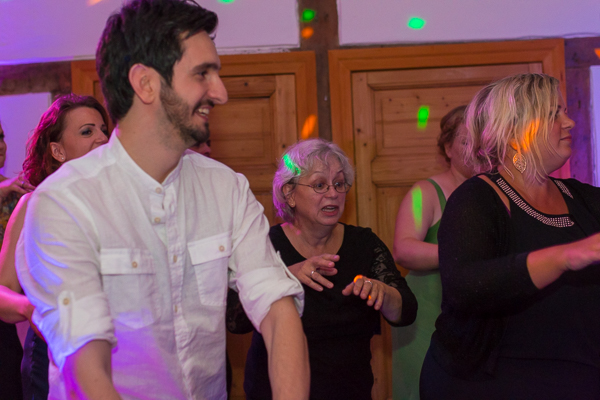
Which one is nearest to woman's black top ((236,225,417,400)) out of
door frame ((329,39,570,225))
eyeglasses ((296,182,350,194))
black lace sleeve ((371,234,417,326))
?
black lace sleeve ((371,234,417,326))

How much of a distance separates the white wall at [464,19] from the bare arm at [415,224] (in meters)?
1.20

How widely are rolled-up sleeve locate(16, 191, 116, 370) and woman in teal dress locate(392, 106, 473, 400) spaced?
166cm

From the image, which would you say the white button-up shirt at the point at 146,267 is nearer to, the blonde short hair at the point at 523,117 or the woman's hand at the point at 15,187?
the blonde short hair at the point at 523,117

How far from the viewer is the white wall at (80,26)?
340cm

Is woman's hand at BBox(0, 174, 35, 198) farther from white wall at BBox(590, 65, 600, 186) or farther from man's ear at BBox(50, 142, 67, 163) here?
white wall at BBox(590, 65, 600, 186)

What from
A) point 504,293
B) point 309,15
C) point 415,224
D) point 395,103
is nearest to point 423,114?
point 395,103

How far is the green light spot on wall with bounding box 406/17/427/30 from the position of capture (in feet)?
11.1

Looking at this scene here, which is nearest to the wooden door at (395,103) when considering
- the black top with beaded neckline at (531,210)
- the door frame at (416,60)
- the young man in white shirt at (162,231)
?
the door frame at (416,60)

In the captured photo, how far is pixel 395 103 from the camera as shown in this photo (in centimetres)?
340

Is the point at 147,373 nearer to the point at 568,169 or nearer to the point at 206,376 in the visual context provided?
the point at 206,376

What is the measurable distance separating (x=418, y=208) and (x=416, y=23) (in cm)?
140

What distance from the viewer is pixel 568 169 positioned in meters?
3.34

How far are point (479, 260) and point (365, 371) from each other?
816 millimetres

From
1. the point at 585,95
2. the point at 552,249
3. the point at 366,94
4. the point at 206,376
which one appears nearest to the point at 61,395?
the point at 206,376
